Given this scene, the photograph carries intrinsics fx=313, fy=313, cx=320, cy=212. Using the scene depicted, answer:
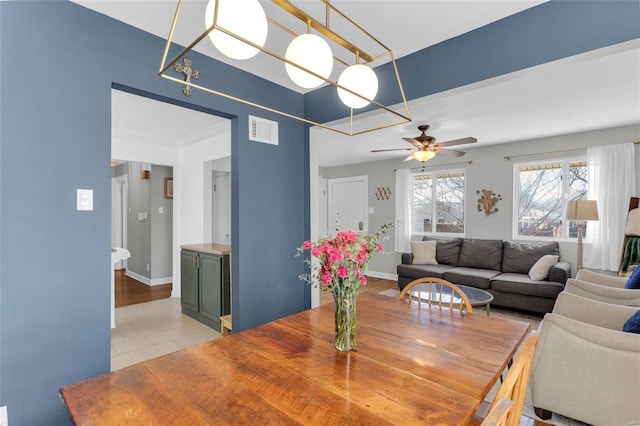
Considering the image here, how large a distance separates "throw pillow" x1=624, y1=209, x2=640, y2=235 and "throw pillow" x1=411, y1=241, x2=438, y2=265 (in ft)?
7.80

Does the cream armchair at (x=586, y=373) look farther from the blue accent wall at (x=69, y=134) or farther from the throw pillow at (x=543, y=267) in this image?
the throw pillow at (x=543, y=267)

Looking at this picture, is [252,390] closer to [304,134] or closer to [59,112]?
[59,112]

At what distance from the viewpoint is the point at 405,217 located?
5.96 metres

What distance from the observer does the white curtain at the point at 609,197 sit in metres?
3.90

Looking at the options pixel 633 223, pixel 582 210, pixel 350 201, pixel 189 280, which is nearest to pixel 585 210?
pixel 582 210

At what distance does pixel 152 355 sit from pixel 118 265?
498cm

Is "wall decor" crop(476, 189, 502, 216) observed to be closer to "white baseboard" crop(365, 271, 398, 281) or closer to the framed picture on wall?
"white baseboard" crop(365, 271, 398, 281)

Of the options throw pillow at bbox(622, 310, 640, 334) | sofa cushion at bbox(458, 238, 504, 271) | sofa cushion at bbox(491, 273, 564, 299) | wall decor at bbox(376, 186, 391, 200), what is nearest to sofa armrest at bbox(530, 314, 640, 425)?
throw pillow at bbox(622, 310, 640, 334)

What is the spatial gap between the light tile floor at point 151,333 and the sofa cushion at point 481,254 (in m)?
3.85

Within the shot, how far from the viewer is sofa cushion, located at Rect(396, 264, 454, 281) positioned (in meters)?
4.75

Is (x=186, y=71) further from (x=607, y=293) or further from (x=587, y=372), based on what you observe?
(x=607, y=293)

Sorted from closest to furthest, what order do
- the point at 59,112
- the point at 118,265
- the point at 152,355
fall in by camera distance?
the point at 59,112 < the point at 152,355 < the point at 118,265

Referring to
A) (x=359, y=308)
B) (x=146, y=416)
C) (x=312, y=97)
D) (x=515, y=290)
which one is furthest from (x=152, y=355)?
(x=515, y=290)

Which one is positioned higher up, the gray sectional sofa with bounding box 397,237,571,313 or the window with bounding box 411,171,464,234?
the window with bounding box 411,171,464,234
